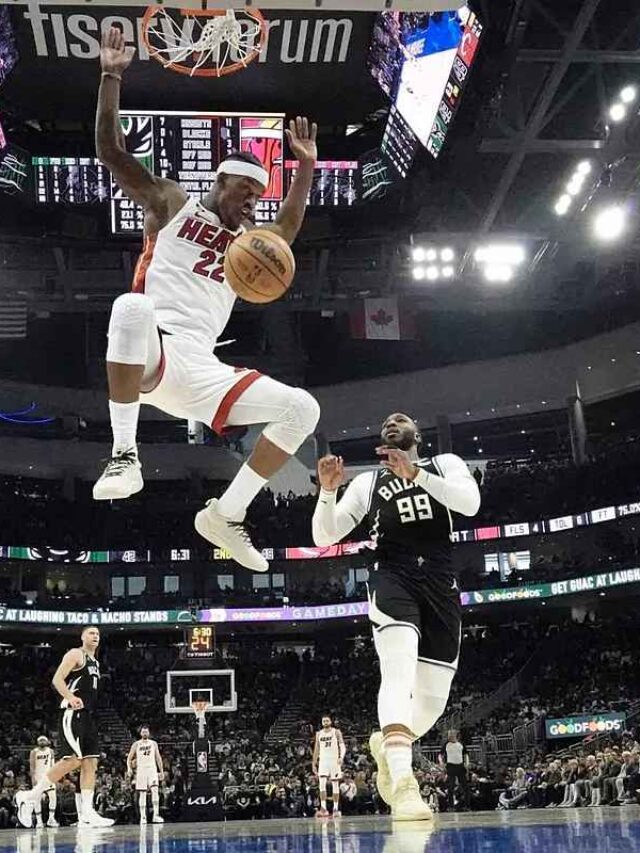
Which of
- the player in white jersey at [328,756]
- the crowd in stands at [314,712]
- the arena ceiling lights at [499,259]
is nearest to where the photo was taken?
the player in white jersey at [328,756]

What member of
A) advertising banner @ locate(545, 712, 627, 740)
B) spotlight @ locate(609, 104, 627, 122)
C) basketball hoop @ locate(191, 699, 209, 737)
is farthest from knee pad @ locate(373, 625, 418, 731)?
advertising banner @ locate(545, 712, 627, 740)

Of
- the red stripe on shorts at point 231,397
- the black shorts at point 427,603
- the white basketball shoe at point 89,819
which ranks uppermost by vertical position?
the red stripe on shorts at point 231,397

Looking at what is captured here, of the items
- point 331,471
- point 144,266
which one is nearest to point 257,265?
point 144,266

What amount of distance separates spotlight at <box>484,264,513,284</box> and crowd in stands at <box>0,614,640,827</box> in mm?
9344

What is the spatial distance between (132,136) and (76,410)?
1932cm

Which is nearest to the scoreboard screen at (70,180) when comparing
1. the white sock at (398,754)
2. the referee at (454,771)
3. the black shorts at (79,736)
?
the black shorts at (79,736)

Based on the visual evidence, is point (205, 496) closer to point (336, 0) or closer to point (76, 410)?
point (76, 410)

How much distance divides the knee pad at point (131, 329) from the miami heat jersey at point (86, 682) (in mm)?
7177

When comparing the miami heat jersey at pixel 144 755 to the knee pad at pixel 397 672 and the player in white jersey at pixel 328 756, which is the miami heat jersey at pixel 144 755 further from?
the knee pad at pixel 397 672

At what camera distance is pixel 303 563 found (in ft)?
127

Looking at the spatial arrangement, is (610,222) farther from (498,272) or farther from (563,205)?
(498,272)

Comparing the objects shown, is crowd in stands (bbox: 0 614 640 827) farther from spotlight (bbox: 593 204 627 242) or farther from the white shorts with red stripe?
the white shorts with red stripe

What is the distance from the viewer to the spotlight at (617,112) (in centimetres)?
1545

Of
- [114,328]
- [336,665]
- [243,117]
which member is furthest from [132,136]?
[336,665]
